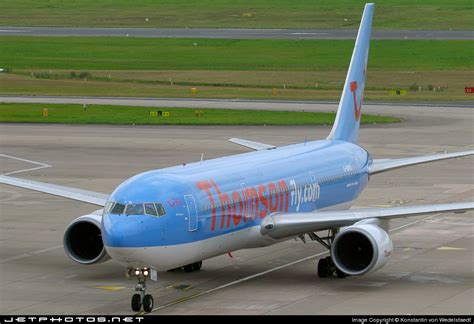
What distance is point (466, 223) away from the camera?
51.2m

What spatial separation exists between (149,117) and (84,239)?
183ft

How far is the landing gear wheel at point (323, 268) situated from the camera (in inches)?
1550

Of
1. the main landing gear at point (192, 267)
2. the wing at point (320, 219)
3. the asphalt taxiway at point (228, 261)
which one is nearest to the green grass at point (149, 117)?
the asphalt taxiway at point (228, 261)

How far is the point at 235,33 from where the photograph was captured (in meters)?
179

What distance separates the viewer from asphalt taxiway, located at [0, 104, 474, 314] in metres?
35.2

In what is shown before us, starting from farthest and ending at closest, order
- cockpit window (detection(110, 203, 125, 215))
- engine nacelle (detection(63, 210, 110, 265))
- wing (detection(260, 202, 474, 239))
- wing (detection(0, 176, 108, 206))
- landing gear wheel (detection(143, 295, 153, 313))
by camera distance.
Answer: wing (detection(0, 176, 108, 206)) → engine nacelle (detection(63, 210, 110, 265)) → wing (detection(260, 202, 474, 239)) → cockpit window (detection(110, 203, 125, 215)) → landing gear wheel (detection(143, 295, 153, 313))

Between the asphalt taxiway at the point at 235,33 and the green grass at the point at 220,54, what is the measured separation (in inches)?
313

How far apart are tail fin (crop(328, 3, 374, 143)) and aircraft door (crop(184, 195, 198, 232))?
13.9m

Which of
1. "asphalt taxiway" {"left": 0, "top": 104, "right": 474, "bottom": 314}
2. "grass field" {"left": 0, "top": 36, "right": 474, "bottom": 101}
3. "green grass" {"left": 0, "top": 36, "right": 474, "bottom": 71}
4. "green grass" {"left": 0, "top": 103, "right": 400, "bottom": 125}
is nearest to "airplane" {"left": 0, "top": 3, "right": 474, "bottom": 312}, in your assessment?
"asphalt taxiway" {"left": 0, "top": 104, "right": 474, "bottom": 314}

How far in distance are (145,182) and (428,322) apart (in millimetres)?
9137

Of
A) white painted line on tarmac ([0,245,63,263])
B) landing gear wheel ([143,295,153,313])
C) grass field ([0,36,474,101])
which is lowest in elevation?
landing gear wheel ([143,295,153,313])

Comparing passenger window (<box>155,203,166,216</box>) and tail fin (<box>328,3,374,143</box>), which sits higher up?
tail fin (<box>328,3,374,143</box>)

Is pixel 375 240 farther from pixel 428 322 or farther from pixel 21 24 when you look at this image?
pixel 21 24

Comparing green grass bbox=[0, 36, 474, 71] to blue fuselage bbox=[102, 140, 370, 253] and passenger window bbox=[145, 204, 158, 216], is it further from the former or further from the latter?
passenger window bbox=[145, 204, 158, 216]
